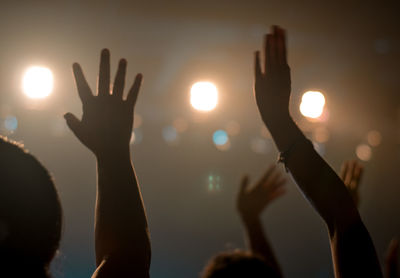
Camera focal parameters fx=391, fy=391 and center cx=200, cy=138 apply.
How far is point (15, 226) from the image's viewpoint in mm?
599

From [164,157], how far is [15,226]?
23.6 feet

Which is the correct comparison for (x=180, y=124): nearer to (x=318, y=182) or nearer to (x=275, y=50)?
(x=275, y=50)

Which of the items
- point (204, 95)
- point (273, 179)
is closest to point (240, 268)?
point (273, 179)

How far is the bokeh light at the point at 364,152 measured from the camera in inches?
297

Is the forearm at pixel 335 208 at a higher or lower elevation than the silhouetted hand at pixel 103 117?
lower

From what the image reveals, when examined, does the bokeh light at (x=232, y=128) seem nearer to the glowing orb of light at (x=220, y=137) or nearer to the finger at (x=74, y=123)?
the glowing orb of light at (x=220, y=137)

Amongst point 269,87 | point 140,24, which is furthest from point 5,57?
point 269,87

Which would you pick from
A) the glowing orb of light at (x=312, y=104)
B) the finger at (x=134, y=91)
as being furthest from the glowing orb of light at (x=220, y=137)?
the finger at (x=134, y=91)

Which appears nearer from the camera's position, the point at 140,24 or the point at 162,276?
the point at 140,24

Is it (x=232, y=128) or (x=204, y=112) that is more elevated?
(x=204, y=112)

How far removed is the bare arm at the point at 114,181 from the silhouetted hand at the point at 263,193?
0.67m

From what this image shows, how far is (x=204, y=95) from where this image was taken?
6.46 metres

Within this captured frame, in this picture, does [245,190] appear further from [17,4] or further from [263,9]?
[17,4]

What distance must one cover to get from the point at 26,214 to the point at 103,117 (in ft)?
1.43
